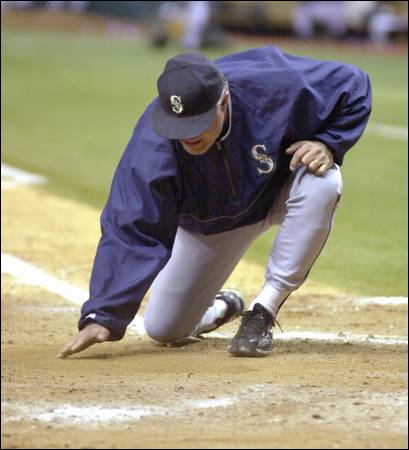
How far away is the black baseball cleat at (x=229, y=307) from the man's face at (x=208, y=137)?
Answer: 1031 mm

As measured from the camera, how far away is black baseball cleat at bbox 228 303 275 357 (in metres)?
4.12

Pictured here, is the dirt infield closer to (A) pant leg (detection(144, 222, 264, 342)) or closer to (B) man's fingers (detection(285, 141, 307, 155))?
(A) pant leg (detection(144, 222, 264, 342))

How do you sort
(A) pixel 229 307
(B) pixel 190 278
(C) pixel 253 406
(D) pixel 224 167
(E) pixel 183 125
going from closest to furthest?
(C) pixel 253 406 < (E) pixel 183 125 < (D) pixel 224 167 < (B) pixel 190 278 < (A) pixel 229 307

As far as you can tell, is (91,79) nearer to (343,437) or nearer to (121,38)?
(121,38)

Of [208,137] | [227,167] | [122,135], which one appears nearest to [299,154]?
[227,167]

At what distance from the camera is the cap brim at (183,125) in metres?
3.76

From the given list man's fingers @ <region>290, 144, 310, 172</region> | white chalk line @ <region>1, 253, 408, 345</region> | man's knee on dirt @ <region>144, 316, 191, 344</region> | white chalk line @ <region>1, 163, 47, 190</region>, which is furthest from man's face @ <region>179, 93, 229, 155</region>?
white chalk line @ <region>1, 163, 47, 190</region>

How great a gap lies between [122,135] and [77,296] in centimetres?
505

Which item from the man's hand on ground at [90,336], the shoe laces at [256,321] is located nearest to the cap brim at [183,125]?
the man's hand on ground at [90,336]

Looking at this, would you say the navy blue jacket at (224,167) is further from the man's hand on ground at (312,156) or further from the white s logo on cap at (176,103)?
the white s logo on cap at (176,103)

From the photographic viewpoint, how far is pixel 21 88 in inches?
545

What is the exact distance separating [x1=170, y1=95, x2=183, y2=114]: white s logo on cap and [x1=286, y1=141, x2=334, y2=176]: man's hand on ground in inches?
20.3

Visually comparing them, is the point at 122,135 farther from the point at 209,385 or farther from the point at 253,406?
the point at 253,406

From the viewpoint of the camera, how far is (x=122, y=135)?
34.6ft
